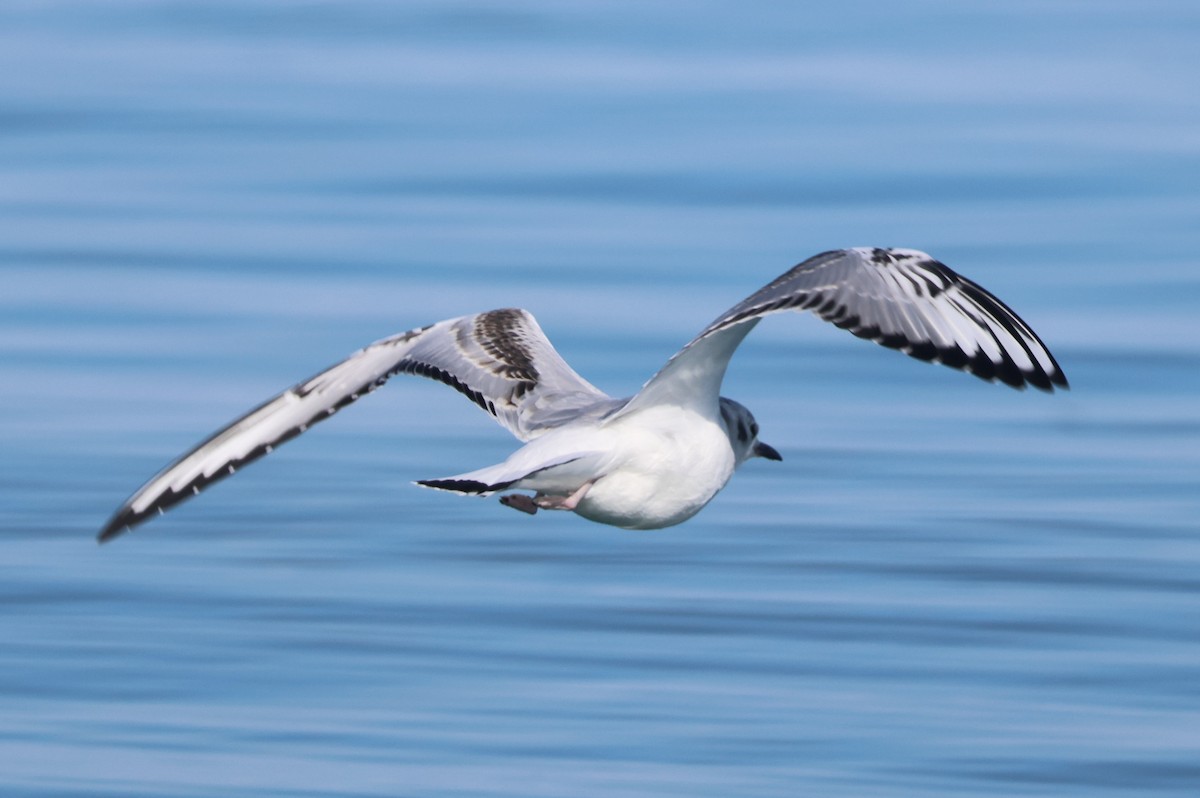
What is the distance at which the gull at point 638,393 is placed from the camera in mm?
8734

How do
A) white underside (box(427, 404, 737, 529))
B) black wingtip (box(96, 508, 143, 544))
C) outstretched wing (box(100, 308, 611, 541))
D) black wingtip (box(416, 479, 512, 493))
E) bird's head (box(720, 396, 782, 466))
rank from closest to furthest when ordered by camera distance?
black wingtip (box(416, 479, 512, 493)), white underside (box(427, 404, 737, 529)), black wingtip (box(96, 508, 143, 544)), outstretched wing (box(100, 308, 611, 541)), bird's head (box(720, 396, 782, 466))

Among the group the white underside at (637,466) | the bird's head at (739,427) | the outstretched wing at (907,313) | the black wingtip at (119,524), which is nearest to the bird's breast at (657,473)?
the white underside at (637,466)

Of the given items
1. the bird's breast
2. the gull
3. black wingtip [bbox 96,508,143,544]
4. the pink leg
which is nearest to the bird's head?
the gull

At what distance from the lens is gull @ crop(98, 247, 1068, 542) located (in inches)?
344

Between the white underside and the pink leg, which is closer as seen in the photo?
the pink leg

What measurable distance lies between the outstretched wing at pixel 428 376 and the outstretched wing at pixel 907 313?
1098 mm

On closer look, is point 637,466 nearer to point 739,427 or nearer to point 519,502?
point 519,502

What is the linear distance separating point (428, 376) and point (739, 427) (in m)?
1.28

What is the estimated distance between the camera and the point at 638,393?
9.40m

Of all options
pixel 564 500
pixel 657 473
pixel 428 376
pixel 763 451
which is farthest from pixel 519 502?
pixel 763 451

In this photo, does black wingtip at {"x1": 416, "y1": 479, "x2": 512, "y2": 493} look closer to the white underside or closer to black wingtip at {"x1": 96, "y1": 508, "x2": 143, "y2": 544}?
the white underside

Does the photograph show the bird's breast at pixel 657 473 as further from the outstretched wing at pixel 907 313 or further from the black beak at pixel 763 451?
the black beak at pixel 763 451

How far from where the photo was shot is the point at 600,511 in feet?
30.7

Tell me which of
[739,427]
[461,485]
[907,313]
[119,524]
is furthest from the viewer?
[739,427]
